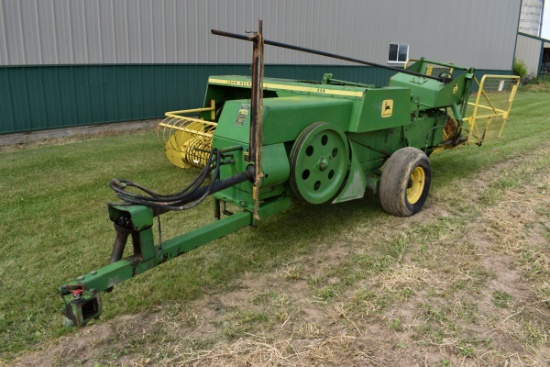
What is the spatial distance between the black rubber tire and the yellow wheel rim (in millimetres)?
145

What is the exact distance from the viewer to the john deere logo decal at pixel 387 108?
478cm

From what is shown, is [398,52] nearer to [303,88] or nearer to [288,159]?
[303,88]

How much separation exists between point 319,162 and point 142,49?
6953mm

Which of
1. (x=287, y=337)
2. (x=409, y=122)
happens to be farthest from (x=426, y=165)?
(x=287, y=337)

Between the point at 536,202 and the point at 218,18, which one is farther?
the point at 218,18

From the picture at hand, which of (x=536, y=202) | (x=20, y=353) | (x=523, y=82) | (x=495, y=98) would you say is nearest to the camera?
(x=20, y=353)

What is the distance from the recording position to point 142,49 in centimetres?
992

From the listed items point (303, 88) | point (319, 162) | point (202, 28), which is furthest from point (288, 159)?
point (202, 28)

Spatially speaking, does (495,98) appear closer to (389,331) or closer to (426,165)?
(426,165)

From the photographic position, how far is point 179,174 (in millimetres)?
6766

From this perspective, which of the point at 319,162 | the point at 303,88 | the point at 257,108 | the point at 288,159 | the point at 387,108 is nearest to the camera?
the point at 257,108

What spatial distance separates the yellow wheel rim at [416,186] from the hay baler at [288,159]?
1 cm

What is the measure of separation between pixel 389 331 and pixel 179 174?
424 cm

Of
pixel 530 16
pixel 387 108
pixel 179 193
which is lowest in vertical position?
pixel 179 193
